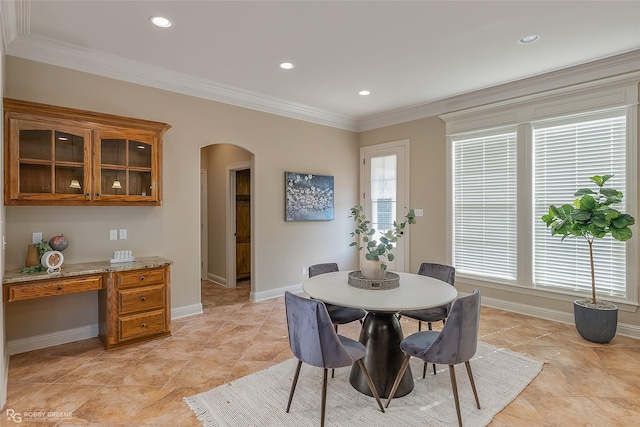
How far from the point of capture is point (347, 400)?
7.68 feet

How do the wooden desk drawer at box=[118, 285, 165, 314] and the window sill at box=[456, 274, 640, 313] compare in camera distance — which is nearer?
the wooden desk drawer at box=[118, 285, 165, 314]

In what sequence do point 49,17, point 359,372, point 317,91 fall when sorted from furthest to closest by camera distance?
point 317,91
point 49,17
point 359,372

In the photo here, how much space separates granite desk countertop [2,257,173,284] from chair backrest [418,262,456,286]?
259 cm

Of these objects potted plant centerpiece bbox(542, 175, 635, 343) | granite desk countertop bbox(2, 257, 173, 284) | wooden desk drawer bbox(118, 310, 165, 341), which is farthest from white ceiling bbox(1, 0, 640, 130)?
wooden desk drawer bbox(118, 310, 165, 341)

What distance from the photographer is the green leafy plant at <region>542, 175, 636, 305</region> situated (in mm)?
3232

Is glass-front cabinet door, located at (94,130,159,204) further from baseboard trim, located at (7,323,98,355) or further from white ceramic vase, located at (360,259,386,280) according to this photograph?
white ceramic vase, located at (360,259,386,280)

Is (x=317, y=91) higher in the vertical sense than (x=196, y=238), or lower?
higher

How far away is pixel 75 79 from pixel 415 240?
186 inches

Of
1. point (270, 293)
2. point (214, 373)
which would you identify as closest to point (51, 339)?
point (214, 373)

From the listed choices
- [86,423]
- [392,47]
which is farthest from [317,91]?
[86,423]

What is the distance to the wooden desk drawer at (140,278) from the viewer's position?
3.17 metres

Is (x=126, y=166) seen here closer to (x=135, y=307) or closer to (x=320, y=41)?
(x=135, y=307)

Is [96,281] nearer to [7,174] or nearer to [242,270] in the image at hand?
[7,174]

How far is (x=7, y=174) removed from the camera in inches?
111
